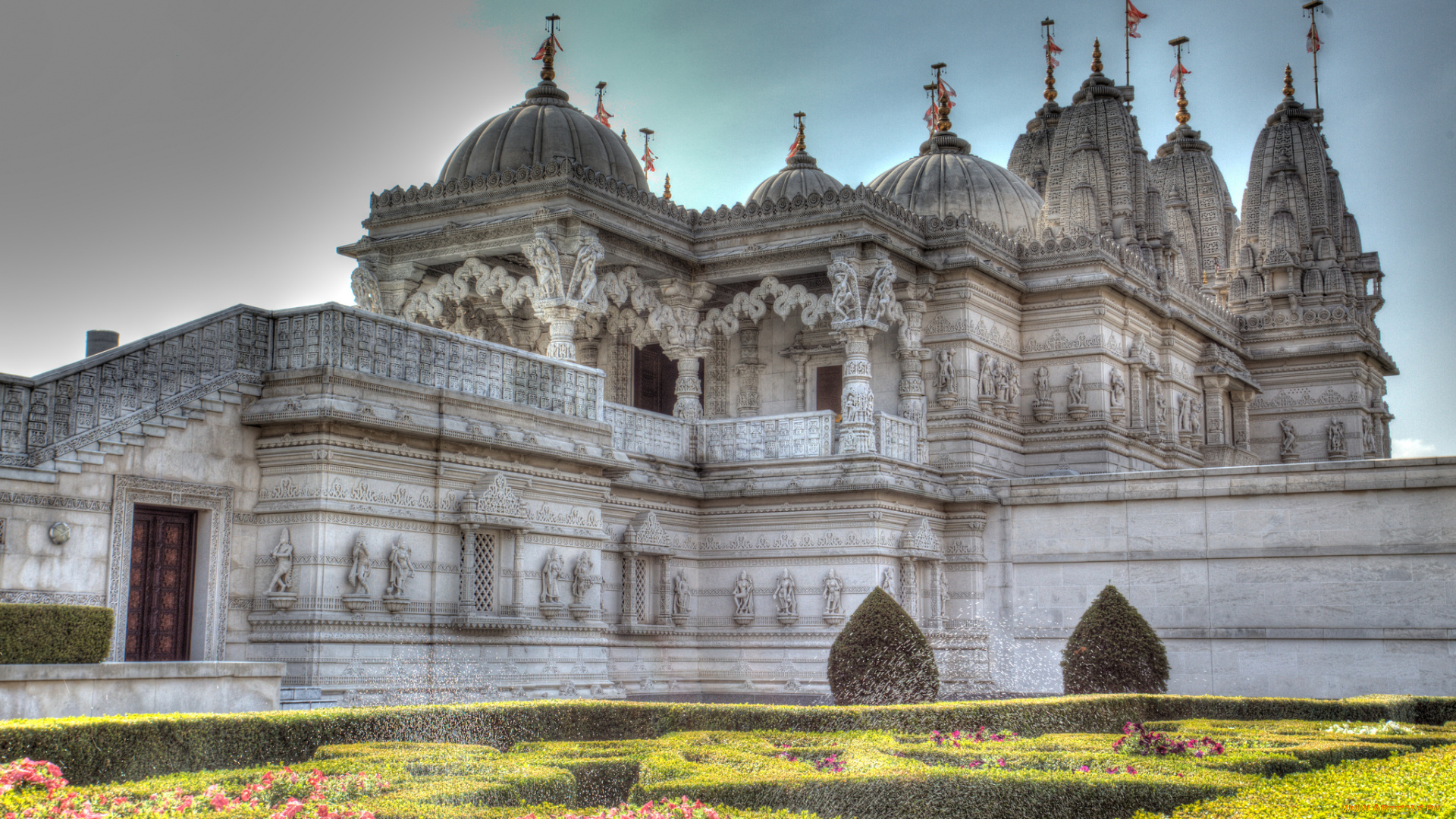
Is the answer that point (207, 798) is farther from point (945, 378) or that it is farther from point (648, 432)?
point (945, 378)

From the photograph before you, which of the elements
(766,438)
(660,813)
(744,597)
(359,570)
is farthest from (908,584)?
(660,813)

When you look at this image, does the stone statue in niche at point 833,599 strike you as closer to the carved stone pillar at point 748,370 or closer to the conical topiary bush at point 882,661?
the carved stone pillar at point 748,370

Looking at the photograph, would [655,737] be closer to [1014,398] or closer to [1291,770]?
[1291,770]

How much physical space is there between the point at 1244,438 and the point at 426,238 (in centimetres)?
2003

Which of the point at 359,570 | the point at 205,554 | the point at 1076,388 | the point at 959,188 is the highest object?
the point at 959,188

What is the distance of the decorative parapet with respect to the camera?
13430 millimetres

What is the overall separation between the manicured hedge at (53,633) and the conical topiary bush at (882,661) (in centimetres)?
819

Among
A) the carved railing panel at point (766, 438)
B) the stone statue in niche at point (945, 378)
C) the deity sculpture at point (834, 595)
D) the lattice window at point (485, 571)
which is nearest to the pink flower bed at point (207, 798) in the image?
the lattice window at point (485, 571)

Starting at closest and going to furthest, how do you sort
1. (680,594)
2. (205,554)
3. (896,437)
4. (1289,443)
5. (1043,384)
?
(205,554), (680,594), (896,437), (1043,384), (1289,443)

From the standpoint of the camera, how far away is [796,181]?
93.5ft

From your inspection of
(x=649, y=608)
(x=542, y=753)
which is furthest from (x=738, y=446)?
(x=542, y=753)

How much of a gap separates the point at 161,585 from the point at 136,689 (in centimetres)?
304

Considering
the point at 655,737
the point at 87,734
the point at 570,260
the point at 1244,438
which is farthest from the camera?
the point at 1244,438

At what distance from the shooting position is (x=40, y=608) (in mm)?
11141
